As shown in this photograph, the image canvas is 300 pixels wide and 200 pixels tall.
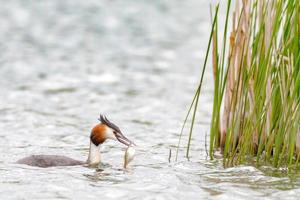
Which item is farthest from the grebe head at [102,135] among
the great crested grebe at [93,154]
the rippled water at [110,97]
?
the rippled water at [110,97]

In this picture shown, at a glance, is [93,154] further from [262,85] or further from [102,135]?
[262,85]

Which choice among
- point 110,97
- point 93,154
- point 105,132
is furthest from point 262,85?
point 110,97

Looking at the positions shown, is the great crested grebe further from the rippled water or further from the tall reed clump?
the tall reed clump

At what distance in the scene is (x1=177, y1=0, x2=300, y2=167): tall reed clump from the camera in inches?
338

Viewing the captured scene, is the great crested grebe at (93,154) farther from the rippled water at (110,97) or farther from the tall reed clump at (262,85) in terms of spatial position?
the tall reed clump at (262,85)

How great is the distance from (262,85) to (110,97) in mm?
6712

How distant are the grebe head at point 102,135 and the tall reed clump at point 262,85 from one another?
1099mm

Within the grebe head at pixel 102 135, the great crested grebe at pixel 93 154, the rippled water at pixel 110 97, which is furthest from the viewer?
the grebe head at pixel 102 135

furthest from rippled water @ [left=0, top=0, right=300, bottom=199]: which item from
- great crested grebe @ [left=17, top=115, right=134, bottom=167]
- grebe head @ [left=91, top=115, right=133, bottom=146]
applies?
grebe head @ [left=91, top=115, right=133, bottom=146]

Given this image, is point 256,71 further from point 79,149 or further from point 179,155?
point 79,149

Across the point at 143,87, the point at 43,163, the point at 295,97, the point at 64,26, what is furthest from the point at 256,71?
the point at 64,26

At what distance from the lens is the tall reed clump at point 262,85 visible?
8594 mm

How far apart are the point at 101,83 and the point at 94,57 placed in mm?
2623

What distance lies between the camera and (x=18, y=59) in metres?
18.2
